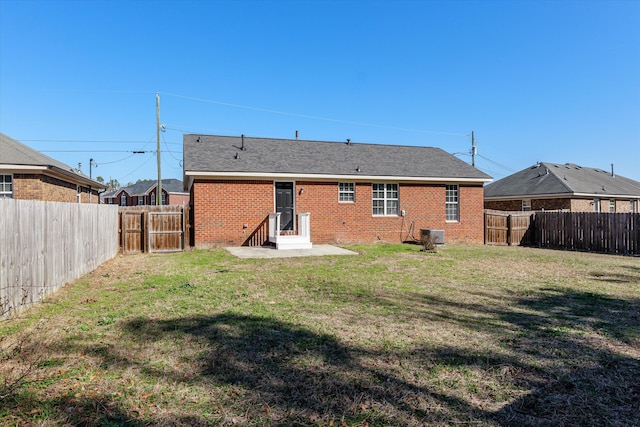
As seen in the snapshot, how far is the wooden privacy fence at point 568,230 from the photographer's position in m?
15.7

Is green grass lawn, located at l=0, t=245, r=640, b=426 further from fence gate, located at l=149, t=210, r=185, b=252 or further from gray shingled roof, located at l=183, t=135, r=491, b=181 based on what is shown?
gray shingled roof, located at l=183, t=135, r=491, b=181

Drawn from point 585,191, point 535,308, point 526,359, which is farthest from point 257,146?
point 585,191

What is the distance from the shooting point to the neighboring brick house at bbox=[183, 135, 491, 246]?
15492mm

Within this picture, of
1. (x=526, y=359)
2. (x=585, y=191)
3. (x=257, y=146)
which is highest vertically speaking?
(x=257, y=146)

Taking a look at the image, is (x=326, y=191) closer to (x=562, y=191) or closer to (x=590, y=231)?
(x=590, y=231)

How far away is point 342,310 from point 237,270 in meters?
4.56

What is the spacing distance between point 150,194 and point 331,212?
44031mm

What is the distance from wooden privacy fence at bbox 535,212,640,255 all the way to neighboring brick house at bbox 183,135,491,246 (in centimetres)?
308

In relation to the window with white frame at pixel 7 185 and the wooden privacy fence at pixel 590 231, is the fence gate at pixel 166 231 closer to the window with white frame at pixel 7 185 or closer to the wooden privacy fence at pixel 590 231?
the window with white frame at pixel 7 185

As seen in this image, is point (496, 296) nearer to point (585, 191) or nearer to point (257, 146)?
point (257, 146)

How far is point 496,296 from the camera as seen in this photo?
7305 millimetres

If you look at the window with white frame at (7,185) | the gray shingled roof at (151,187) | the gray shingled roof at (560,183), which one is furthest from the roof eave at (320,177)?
the gray shingled roof at (151,187)

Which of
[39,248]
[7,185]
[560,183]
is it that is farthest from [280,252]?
[560,183]

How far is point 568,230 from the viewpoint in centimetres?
1775
